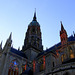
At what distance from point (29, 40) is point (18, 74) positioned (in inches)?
668

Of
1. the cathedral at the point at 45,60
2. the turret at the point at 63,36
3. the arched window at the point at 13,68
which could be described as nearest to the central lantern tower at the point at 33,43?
the cathedral at the point at 45,60

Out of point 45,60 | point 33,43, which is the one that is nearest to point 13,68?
point 45,60

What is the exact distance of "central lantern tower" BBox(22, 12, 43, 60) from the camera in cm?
4083

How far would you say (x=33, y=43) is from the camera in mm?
44375

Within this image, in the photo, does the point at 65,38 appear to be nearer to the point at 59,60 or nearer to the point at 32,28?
the point at 59,60

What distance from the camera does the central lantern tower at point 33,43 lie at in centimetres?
4083

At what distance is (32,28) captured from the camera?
5025 centimetres

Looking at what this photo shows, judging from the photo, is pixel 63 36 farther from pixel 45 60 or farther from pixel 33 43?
pixel 33 43

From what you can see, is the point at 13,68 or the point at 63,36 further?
the point at 13,68

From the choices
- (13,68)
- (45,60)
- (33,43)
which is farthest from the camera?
(33,43)

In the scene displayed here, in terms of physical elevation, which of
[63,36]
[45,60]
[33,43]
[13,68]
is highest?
[33,43]

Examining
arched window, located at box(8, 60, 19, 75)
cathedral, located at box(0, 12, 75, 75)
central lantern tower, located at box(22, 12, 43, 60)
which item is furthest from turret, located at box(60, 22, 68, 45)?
arched window, located at box(8, 60, 19, 75)

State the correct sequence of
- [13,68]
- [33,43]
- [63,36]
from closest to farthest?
1. [63,36]
2. [13,68]
3. [33,43]

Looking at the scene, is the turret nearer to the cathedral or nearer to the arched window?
the cathedral
